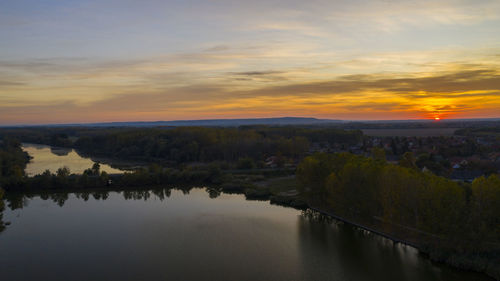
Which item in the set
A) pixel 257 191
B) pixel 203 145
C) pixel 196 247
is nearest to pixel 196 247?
pixel 196 247

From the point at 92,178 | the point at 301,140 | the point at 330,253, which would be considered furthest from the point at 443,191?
the point at 301,140

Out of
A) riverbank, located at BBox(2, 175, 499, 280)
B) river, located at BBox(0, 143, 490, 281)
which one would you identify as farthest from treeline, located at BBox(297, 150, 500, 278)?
river, located at BBox(0, 143, 490, 281)

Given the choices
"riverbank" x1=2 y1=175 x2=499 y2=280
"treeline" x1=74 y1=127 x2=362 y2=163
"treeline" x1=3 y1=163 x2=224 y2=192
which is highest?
"treeline" x1=74 y1=127 x2=362 y2=163

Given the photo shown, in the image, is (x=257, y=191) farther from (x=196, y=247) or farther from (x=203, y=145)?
(x=203, y=145)

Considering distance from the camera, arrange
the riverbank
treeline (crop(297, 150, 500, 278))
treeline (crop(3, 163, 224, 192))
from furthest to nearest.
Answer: treeline (crop(3, 163, 224, 192)) → the riverbank → treeline (crop(297, 150, 500, 278))

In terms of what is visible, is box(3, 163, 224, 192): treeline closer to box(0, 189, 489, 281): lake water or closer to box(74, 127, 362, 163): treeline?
box(0, 189, 489, 281): lake water

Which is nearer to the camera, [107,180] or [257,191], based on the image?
[257,191]

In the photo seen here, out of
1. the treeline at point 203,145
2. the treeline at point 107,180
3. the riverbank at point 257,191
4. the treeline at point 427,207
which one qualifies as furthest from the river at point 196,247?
the treeline at point 203,145
